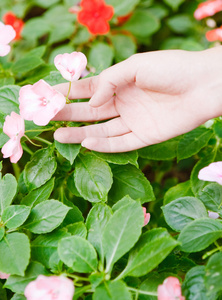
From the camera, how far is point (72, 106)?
0.99 metres

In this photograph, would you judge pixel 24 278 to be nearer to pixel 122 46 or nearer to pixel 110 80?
pixel 110 80

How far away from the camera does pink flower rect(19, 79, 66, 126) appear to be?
90 centimetres

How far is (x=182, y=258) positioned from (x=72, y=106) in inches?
19.4

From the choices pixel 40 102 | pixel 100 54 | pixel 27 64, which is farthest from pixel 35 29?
pixel 40 102

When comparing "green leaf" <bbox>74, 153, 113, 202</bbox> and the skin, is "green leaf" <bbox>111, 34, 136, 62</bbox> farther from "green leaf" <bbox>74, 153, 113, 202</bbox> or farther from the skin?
"green leaf" <bbox>74, 153, 113, 202</bbox>

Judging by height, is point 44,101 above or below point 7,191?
above

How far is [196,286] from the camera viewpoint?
750mm

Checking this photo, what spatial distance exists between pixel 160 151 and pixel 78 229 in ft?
1.39

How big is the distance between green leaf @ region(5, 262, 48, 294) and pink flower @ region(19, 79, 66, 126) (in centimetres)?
35

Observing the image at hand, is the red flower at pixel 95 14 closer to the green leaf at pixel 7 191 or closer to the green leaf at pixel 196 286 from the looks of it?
the green leaf at pixel 7 191

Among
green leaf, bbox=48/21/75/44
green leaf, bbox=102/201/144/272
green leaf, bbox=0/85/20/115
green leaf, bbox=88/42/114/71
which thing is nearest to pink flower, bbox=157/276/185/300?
green leaf, bbox=102/201/144/272

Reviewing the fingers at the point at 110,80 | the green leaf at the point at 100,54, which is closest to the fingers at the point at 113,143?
the fingers at the point at 110,80

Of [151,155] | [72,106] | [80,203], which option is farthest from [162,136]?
[80,203]

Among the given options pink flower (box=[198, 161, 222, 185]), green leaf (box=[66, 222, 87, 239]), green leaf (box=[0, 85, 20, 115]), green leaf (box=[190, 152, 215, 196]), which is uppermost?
green leaf (box=[0, 85, 20, 115])
